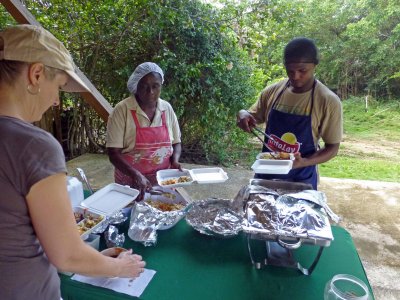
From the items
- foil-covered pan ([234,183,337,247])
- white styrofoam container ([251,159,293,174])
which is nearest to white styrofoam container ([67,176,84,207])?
foil-covered pan ([234,183,337,247])

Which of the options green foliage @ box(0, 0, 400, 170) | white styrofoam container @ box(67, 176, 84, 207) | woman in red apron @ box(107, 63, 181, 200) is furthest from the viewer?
green foliage @ box(0, 0, 400, 170)

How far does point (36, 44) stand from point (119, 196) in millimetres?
979

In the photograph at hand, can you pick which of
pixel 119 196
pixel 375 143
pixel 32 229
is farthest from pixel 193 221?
pixel 375 143

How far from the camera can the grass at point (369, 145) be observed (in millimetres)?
5492

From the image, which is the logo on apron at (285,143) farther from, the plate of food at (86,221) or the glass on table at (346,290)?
the plate of food at (86,221)

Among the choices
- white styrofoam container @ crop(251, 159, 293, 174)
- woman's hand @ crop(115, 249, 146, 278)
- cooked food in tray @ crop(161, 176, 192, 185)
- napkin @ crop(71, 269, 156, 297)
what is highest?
white styrofoam container @ crop(251, 159, 293, 174)

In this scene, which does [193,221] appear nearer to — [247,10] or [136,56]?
[136,56]

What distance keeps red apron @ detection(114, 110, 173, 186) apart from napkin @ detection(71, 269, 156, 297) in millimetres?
911

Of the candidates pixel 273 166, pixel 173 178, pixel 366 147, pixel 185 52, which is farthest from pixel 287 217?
pixel 366 147

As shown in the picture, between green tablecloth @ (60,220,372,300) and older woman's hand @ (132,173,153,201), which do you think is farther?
older woman's hand @ (132,173,153,201)

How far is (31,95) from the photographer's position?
77cm

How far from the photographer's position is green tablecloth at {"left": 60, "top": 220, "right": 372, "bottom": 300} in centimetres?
108

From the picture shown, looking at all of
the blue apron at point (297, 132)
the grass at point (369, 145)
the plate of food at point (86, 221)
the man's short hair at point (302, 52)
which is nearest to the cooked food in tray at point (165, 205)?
the plate of food at point (86, 221)

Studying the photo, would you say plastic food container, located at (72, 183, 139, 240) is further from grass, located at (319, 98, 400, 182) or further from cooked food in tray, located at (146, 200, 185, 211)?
grass, located at (319, 98, 400, 182)
